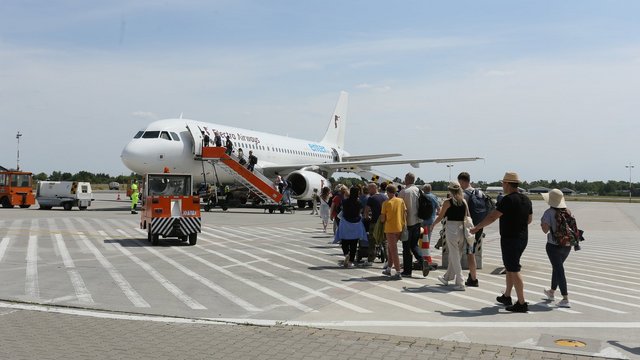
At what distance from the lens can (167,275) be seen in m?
10.4

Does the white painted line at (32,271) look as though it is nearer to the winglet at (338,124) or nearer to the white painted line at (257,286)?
the white painted line at (257,286)

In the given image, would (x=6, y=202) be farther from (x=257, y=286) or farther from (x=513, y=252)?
(x=513, y=252)

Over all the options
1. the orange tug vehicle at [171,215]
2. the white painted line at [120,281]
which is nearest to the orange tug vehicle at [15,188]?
the orange tug vehicle at [171,215]

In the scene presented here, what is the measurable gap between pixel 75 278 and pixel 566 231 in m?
7.64

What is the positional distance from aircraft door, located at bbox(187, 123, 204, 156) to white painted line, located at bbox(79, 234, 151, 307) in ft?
50.0

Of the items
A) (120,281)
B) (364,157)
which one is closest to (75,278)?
(120,281)

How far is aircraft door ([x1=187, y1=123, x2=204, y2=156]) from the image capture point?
29156mm

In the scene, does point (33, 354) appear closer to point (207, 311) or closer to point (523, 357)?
point (207, 311)

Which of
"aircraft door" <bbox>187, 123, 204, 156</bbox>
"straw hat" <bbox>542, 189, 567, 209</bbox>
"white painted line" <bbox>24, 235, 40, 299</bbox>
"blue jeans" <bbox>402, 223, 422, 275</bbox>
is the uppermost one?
"aircraft door" <bbox>187, 123, 204, 156</bbox>

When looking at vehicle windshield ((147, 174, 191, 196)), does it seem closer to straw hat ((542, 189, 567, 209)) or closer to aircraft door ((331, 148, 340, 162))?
straw hat ((542, 189, 567, 209))

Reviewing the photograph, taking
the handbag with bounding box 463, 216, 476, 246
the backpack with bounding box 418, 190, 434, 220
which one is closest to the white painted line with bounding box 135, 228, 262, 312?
the handbag with bounding box 463, 216, 476, 246

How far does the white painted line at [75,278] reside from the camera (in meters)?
8.33

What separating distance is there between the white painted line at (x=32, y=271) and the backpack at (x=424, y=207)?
648 centimetres

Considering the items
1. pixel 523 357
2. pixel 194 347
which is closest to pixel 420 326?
pixel 523 357
